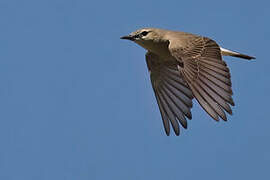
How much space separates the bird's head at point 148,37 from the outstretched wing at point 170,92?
0.40 m

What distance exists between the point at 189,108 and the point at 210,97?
1.62 m

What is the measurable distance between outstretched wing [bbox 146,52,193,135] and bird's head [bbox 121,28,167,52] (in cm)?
40

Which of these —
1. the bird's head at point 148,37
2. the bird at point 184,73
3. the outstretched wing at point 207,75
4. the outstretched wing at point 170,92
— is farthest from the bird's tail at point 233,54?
the bird's head at point 148,37

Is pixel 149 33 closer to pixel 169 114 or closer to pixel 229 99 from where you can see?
pixel 169 114

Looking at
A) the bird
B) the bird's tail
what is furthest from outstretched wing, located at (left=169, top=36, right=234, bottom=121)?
the bird's tail

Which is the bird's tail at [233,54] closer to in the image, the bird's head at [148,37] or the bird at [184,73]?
the bird at [184,73]

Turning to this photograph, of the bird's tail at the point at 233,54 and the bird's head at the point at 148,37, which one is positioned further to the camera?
the bird's head at the point at 148,37

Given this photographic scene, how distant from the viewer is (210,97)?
7.54 m

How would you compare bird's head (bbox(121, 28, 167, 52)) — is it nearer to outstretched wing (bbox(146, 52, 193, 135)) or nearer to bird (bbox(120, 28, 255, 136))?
bird (bbox(120, 28, 255, 136))

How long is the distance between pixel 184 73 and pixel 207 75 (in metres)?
0.33

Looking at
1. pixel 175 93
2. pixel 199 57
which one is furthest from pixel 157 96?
pixel 199 57

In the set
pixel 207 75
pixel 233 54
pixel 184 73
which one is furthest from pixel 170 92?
pixel 207 75

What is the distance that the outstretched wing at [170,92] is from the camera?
30.1ft

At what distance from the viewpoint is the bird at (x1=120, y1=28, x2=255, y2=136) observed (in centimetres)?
756
